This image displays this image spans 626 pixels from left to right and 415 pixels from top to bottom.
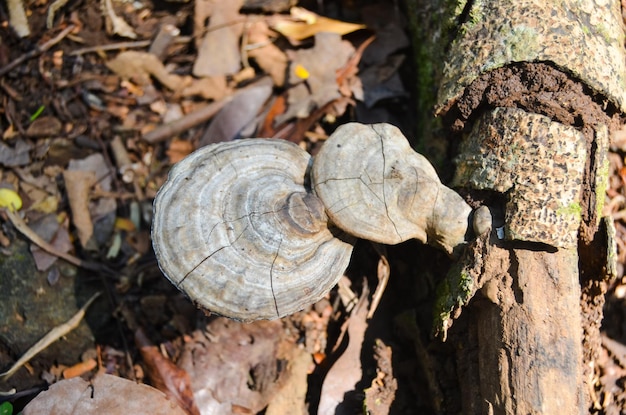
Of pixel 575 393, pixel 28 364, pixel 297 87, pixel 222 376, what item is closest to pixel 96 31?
pixel 297 87

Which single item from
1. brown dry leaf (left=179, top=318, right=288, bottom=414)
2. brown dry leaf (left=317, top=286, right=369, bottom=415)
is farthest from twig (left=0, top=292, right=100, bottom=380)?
brown dry leaf (left=317, top=286, right=369, bottom=415)

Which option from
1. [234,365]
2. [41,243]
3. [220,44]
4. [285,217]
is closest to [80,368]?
[41,243]

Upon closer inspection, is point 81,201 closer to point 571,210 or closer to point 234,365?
point 234,365

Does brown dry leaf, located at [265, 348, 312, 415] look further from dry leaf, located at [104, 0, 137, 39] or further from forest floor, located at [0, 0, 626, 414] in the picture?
dry leaf, located at [104, 0, 137, 39]

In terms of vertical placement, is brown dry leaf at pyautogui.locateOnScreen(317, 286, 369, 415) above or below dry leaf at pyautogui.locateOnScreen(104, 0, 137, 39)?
below

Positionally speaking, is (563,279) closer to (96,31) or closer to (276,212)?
(276,212)
